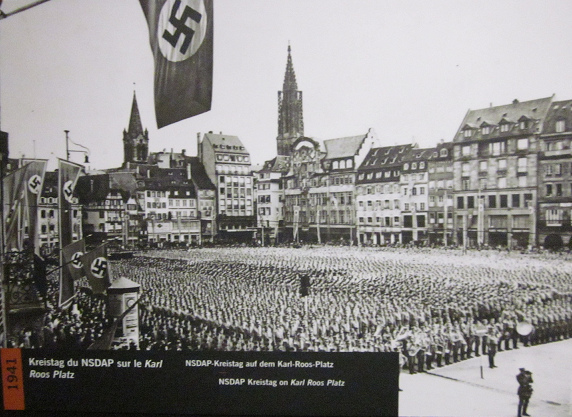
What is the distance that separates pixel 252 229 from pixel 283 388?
1.58m

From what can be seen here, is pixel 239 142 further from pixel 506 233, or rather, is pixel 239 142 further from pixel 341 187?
pixel 506 233

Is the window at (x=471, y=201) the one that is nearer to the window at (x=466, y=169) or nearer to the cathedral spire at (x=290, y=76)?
the window at (x=466, y=169)

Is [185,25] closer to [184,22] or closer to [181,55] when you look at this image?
[184,22]

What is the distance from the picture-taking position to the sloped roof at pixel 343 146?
4.54 metres

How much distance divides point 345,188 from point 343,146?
41 cm

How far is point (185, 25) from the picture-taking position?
4277 mm

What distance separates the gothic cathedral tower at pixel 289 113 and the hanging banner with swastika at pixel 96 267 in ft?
6.51

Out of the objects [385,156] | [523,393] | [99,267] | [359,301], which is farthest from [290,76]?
[523,393]

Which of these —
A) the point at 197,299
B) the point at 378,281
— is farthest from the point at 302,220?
the point at 197,299

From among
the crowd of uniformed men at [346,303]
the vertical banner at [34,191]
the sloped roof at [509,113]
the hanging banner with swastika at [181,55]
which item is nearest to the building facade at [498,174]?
the sloped roof at [509,113]

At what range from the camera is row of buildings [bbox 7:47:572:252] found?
13.4ft

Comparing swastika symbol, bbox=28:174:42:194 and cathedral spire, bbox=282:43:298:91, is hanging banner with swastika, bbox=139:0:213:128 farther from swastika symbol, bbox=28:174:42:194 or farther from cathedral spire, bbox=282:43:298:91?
swastika symbol, bbox=28:174:42:194
